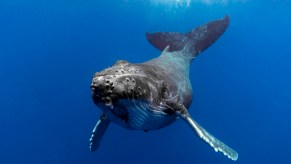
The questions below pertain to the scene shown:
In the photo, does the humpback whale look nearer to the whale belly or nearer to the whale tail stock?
the whale belly

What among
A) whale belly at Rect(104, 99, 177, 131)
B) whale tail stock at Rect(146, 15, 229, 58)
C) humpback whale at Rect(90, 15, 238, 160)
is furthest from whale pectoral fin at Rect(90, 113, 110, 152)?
whale tail stock at Rect(146, 15, 229, 58)

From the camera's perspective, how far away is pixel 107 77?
568 centimetres

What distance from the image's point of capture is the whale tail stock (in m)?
13.8

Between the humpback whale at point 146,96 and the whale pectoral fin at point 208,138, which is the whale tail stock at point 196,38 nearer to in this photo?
the humpback whale at point 146,96

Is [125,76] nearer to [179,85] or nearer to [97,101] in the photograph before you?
[97,101]

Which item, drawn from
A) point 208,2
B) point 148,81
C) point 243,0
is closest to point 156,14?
point 208,2

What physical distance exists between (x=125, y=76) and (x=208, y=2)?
2635cm

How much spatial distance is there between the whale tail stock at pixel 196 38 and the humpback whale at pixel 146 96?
1388 mm

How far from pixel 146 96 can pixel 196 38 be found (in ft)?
26.8

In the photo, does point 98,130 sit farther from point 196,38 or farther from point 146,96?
point 196,38

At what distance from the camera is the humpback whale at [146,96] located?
18.6 ft

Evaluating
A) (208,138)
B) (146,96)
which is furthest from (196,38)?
(146,96)

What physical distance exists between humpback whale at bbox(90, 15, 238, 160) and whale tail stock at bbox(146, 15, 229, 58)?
4.55ft

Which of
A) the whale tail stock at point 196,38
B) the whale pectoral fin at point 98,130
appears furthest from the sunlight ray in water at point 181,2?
the whale pectoral fin at point 98,130
